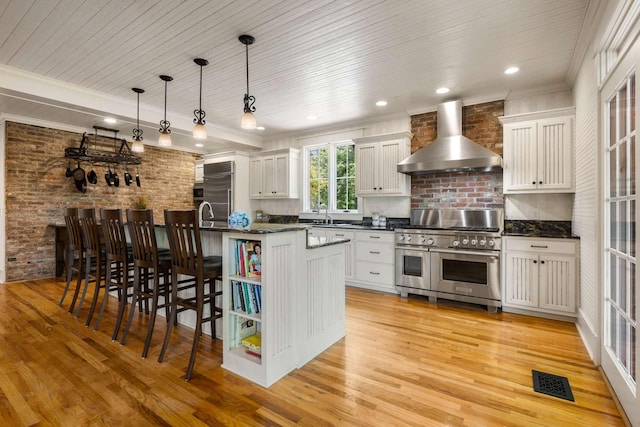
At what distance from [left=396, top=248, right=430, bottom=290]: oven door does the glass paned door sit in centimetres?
191

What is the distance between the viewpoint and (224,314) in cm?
232

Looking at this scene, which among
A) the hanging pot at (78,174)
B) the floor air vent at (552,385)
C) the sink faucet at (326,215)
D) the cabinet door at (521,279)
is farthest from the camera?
the sink faucet at (326,215)

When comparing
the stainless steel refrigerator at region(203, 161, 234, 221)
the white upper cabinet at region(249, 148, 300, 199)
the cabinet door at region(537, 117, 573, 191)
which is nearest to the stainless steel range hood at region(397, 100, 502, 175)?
the cabinet door at region(537, 117, 573, 191)

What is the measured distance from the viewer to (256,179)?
6.36 m

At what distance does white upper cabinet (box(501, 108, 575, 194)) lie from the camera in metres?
3.46

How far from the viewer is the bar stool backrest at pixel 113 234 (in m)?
3.01

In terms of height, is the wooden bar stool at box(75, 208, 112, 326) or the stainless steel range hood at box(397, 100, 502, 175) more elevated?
the stainless steel range hood at box(397, 100, 502, 175)

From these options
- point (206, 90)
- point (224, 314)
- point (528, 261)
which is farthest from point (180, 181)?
point (528, 261)

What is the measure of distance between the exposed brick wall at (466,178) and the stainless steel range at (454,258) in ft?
0.52

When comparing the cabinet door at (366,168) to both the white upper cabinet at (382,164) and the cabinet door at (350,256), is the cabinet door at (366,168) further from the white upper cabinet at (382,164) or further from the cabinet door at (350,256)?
the cabinet door at (350,256)

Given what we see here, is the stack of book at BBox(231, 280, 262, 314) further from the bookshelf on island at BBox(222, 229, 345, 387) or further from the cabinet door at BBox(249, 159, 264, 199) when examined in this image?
the cabinet door at BBox(249, 159, 264, 199)

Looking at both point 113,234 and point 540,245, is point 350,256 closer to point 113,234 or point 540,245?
point 540,245

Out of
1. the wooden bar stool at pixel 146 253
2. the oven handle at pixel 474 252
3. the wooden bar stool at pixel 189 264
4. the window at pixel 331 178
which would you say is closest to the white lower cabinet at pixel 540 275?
the oven handle at pixel 474 252

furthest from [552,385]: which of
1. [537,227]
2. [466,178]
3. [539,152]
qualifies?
[466,178]
